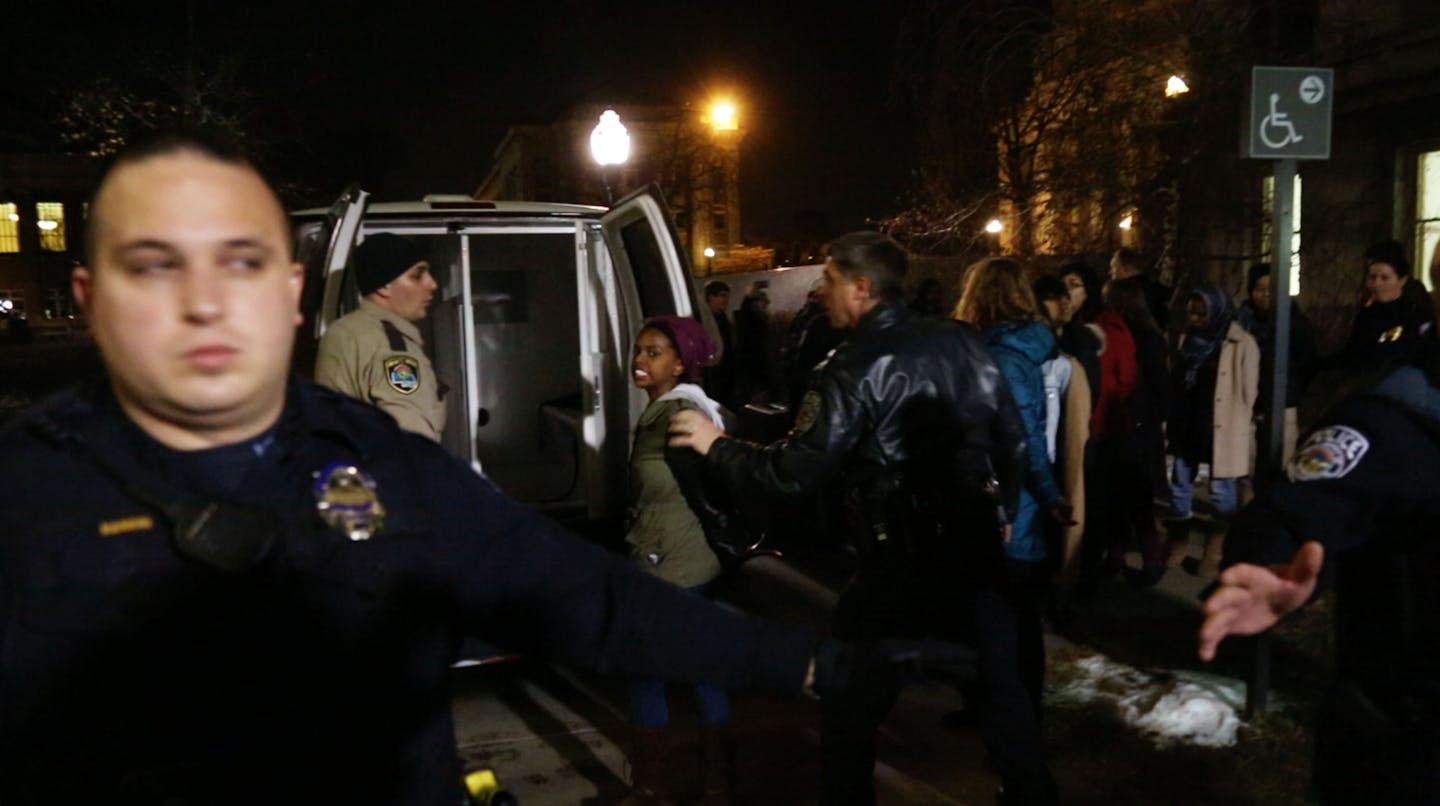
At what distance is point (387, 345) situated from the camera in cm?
446

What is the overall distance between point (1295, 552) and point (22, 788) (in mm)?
2155

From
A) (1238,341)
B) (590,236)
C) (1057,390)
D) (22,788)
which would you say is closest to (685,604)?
(22,788)

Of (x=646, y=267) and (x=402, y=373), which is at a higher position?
(x=646, y=267)

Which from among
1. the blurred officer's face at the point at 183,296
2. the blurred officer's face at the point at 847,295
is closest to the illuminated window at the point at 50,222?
the blurred officer's face at the point at 847,295

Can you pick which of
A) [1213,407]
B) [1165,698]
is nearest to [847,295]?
[1165,698]

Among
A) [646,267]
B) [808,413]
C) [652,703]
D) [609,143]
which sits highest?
[609,143]

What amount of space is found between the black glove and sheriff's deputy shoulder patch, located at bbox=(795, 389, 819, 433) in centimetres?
165

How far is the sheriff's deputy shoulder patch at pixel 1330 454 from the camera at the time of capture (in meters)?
2.21

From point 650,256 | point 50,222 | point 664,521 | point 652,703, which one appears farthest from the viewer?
point 50,222

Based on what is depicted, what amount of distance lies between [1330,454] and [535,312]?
22.9ft

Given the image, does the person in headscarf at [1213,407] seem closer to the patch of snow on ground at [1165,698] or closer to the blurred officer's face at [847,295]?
the patch of snow on ground at [1165,698]

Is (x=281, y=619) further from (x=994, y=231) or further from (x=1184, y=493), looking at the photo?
(x=994, y=231)

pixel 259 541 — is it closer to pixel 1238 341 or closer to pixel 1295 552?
pixel 1295 552

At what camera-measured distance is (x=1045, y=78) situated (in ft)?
41.1
